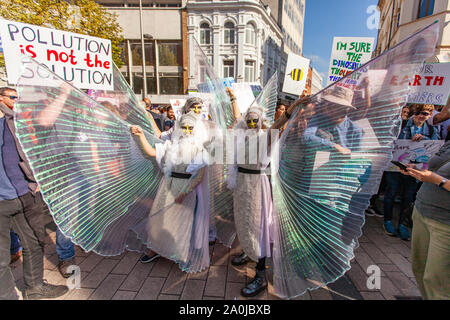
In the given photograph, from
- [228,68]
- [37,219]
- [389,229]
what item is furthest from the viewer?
[228,68]

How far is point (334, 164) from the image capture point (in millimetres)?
1734

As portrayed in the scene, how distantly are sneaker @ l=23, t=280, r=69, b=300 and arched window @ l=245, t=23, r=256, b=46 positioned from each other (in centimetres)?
2037

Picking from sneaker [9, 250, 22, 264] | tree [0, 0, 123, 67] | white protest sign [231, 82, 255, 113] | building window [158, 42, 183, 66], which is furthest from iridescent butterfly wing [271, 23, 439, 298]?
building window [158, 42, 183, 66]

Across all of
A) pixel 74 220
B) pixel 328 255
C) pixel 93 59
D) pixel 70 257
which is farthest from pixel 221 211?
pixel 93 59

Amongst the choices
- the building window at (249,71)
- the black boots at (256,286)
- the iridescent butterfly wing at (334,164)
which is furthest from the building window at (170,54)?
the black boots at (256,286)

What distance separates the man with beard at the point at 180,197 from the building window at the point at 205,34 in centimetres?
1919

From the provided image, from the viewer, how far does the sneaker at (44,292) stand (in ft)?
6.63

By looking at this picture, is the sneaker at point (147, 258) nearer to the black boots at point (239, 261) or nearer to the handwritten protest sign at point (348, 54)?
the black boots at point (239, 261)

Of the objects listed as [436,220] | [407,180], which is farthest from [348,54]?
[436,220]

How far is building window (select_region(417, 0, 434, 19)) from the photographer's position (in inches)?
426

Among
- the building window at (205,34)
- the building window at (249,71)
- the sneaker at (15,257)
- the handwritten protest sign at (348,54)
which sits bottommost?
the sneaker at (15,257)

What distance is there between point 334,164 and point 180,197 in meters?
1.40

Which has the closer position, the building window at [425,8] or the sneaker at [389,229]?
the sneaker at [389,229]

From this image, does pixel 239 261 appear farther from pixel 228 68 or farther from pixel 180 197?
pixel 228 68
